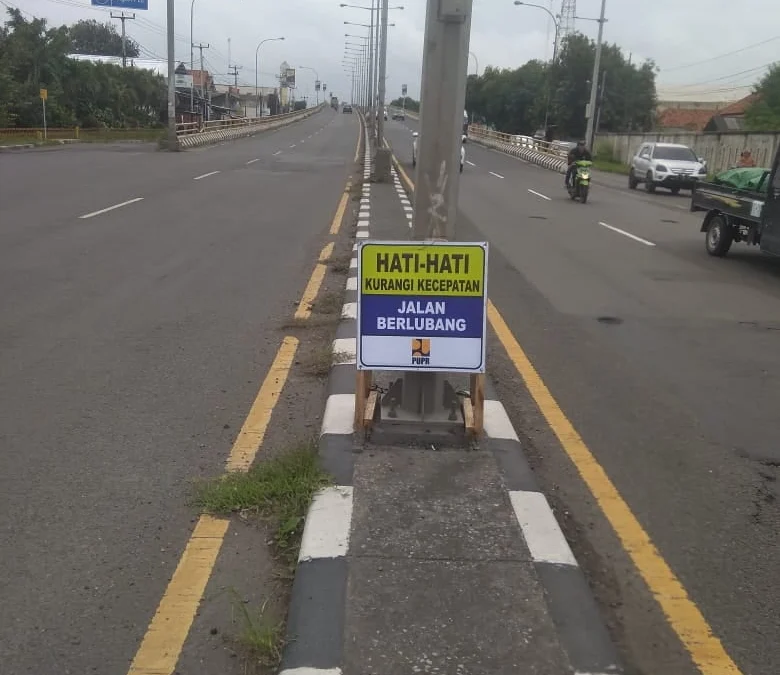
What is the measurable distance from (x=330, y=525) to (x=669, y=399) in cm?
314

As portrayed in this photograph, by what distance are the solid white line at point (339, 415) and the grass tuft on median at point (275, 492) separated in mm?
454

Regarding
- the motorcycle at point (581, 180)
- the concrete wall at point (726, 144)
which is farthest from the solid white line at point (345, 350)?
the concrete wall at point (726, 144)

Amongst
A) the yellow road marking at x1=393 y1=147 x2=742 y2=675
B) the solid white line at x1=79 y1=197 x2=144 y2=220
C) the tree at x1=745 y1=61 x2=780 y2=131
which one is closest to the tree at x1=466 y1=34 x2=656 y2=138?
the tree at x1=745 y1=61 x2=780 y2=131

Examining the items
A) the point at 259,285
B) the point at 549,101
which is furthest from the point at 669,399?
the point at 549,101

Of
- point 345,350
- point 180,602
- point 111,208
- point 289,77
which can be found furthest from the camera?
point 289,77

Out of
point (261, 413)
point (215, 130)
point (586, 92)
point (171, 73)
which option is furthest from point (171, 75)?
point (586, 92)

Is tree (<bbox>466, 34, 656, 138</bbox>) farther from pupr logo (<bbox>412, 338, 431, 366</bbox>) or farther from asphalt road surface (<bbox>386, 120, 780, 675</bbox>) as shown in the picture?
pupr logo (<bbox>412, 338, 431, 366</bbox>)

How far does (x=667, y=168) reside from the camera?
29281 mm

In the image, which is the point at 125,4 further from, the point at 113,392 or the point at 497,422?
the point at 497,422

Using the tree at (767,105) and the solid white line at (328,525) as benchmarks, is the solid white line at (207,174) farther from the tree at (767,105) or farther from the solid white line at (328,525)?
the tree at (767,105)

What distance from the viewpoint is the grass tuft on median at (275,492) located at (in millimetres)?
3867

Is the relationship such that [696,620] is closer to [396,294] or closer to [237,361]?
[396,294]

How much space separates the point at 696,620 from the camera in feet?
10.8

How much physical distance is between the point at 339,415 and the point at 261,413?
1.78 ft
